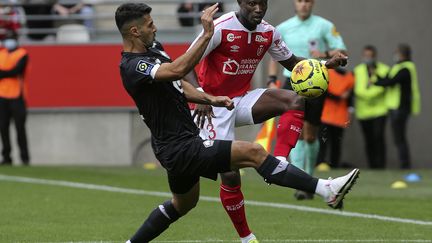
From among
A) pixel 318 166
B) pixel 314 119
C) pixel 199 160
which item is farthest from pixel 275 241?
pixel 318 166

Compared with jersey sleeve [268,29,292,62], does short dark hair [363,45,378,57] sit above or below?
below

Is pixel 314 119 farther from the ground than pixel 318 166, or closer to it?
farther from the ground

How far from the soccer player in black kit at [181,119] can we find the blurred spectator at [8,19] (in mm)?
12914

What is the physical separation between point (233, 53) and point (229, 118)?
0.59 metres

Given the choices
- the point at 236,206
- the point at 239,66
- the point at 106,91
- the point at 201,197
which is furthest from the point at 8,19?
the point at 236,206

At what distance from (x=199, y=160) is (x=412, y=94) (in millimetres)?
12394

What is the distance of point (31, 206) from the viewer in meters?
13.9

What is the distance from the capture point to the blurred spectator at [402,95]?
20.2 m

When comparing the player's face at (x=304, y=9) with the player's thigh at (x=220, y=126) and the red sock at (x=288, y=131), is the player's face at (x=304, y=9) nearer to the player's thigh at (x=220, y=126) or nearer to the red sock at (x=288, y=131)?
the red sock at (x=288, y=131)

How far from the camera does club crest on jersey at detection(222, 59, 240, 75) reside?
10.3 metres

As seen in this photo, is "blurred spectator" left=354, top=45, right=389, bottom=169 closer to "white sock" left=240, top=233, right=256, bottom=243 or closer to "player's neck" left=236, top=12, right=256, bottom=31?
"player's neck" left=236, top=12, right=256, bottom=31

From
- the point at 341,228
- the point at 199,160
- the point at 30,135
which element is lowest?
the point at 30,135

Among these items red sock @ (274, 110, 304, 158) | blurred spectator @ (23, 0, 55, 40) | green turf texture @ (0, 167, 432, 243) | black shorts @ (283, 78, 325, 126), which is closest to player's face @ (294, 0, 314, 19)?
black shorts @ (283, 78, 325, 126)

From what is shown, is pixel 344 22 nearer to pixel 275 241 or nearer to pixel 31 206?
pixel 31 206
